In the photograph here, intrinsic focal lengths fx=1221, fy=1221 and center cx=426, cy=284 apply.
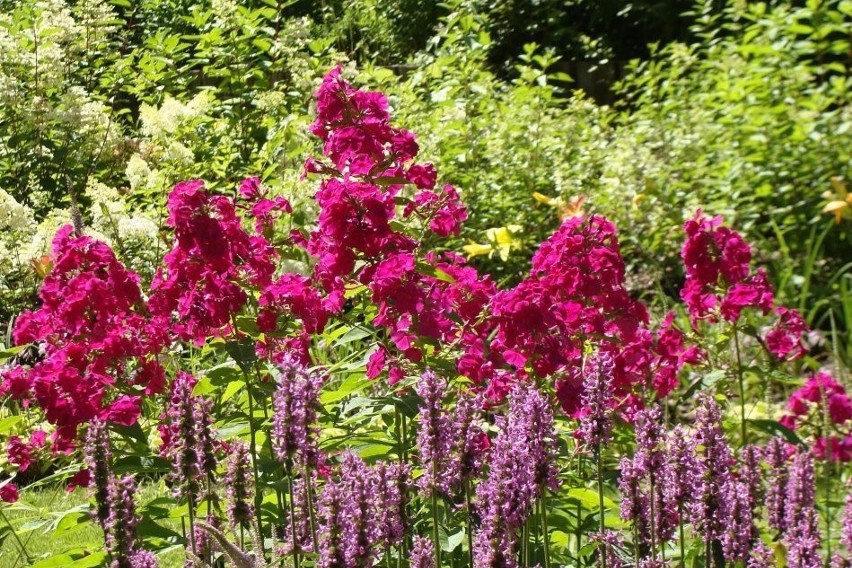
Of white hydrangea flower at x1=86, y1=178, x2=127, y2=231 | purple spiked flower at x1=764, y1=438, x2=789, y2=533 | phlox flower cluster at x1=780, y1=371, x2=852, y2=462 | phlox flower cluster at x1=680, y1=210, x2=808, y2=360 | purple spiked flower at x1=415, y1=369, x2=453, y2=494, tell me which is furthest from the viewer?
white hydrangea flower at x1=86, y1=178, x2=127, y2=231

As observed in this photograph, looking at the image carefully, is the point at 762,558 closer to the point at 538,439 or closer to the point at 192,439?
the point at 538,439

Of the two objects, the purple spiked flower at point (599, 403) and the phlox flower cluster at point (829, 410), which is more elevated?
the purple spiked flower at point (599, 403)

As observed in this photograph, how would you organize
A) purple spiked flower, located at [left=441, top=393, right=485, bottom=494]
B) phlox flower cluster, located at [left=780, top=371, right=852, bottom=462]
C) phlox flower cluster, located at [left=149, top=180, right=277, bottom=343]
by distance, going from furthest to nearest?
phlox flower cluster, located at [left=780, top=371, right=852, bottom=462] < phlox flower cluster, located at [left=149, top=180, right=277, bottom=343] < purple spiked flower, located at [left=441, top=393, right=485, bottom=494]

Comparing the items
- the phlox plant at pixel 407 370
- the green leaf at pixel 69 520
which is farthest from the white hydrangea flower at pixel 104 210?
the green leaf at pixel 69 520

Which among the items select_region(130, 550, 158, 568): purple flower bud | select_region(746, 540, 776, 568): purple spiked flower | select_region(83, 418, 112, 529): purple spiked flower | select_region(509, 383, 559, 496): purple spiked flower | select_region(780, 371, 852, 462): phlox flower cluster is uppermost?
select_region(83, 418, 112, 529): purple spiked flower

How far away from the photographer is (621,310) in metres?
3.20

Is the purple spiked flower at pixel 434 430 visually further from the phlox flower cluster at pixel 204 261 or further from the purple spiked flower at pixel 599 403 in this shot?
the phlox flower cluster at pixel 204 261

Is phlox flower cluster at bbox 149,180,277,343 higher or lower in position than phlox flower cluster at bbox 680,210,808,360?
higher

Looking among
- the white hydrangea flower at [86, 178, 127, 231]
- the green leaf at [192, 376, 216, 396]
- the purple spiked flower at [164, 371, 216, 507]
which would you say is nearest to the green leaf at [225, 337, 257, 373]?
the green leaf at [192, 376, 216, 396]

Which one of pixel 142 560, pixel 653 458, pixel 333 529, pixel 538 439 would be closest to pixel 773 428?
pixel 653 458

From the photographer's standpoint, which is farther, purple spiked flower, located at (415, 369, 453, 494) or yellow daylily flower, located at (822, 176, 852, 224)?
yellow daylily flower, located at (822, 176, 852, 224)

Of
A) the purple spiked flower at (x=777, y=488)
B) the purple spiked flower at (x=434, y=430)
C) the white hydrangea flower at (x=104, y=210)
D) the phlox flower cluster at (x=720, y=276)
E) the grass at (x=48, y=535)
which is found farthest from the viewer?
the white hydrangea flower at (x=104, y=210)

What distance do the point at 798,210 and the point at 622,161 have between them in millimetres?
1027

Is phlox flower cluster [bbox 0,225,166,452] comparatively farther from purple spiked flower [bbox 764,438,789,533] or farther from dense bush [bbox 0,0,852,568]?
purple spiked flower [bbox 764,438,789,533]
